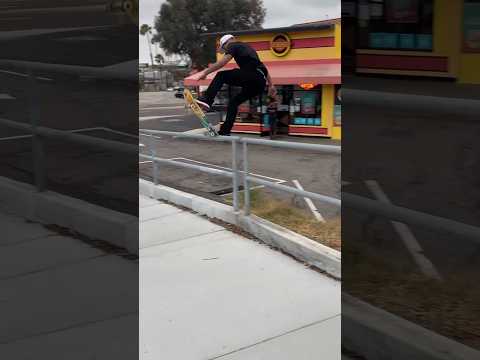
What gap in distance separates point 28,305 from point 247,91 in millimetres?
993

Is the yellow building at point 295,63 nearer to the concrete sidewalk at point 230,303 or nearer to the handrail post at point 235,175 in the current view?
the handrail post at point 235,175

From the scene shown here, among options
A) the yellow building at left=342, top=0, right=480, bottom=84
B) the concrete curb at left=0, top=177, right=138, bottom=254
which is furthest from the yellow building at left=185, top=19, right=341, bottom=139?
the concrete curb at left=0, top=177, right=138, bottom=254

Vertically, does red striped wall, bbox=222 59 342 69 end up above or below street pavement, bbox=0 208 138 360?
above

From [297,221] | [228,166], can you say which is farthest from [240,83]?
[228,166]

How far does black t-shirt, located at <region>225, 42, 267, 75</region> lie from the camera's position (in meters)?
1.75

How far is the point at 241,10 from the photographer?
6.09 feet

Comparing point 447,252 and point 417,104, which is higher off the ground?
point 417,104

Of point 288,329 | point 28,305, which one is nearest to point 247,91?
point 28,305

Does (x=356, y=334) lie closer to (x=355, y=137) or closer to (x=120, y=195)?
(x=355, y=137)

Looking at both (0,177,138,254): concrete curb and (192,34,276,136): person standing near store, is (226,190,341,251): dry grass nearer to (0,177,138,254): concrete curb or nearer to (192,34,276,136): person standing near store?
(192,34,276,136): person standing near store

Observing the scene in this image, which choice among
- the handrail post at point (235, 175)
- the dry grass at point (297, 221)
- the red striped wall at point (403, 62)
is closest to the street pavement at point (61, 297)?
the red striped wall at point (403, 62)

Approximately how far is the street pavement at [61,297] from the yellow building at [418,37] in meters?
0.71

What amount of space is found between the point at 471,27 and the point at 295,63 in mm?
2355

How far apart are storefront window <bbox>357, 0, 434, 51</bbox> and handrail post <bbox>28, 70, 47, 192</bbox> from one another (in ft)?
2.55
